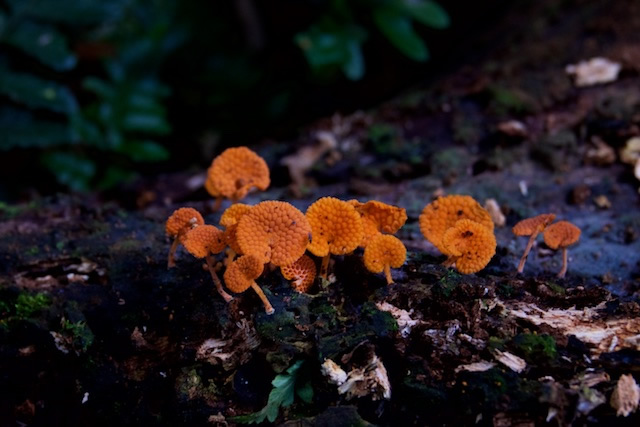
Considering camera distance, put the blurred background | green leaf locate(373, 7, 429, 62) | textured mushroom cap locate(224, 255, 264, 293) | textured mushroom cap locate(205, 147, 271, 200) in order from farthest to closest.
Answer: green leaf locate(373, 7, 429, 62), the blurred background, textured mushroom cap locate(205, 147, 271, 200), textured mushroom cap locate(224, 255, 264, 293)

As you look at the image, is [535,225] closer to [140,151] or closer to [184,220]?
[184,220]

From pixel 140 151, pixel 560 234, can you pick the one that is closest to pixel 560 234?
pixel 560 234

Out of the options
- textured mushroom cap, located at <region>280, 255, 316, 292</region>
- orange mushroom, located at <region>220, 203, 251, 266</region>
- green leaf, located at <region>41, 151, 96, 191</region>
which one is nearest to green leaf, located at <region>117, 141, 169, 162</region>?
green leaf, located at <region>41, 151, 96, 191</region>

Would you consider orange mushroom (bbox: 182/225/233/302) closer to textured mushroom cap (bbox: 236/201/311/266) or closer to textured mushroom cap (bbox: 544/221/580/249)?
textured mushroom cap (bbox: 236/201/311/266)

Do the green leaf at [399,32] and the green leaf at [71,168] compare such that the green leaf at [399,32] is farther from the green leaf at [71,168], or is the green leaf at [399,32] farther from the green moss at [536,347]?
the green moss at [536,347]

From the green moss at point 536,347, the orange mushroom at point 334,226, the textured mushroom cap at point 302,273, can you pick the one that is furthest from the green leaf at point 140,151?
the green moss at point 536,347

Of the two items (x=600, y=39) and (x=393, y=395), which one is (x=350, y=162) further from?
(x=600, y=39)

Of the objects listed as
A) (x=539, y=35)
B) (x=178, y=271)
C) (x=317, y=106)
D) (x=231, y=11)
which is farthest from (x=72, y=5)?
(x=539, y=35)
